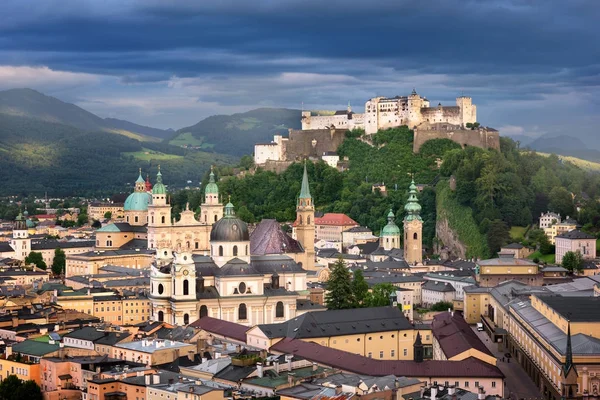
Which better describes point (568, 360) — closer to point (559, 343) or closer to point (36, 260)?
point (559, 343)

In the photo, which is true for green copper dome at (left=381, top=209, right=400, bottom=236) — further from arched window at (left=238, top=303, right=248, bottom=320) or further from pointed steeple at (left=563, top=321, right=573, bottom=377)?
pointed steeple at (left=563, top=321, right=573, bottom=377)

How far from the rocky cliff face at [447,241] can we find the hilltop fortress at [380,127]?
14.7m

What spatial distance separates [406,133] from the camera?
136 m

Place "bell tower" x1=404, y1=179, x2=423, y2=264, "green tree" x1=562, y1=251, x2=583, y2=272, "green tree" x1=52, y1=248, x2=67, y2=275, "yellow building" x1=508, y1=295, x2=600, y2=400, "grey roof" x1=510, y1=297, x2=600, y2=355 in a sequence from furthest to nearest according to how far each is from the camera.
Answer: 1. "green tree" x1=52, y1=248, x2=67, y2=275
2. "bell tower" x1=404, y1=179, x2=423, y2=264
3. "green tree" x1=562, y1=251, x2=583, y2=272
4. "grey roof" x1=510, y1=297, x2=600, y2=355
5. "yellow building" x1=508, y1=295, x2=600, y2=400

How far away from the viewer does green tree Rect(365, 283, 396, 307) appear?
3147 inches

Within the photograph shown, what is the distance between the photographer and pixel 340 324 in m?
67.2

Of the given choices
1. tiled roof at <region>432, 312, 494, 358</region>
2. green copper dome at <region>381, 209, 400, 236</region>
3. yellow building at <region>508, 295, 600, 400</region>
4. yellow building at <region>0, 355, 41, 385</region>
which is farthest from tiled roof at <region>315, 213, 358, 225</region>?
yellow building at <region>0, 355, 41, 385</region>

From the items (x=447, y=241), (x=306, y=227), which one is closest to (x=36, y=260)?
(x=306, y=227)

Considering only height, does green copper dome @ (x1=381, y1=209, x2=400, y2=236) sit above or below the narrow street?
above

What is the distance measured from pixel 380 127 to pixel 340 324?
241ft

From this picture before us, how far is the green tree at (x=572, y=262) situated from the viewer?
313 feet

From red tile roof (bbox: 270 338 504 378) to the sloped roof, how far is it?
27.0m

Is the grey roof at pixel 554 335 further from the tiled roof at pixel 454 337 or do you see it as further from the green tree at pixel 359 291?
the green tree at pixel 359 291

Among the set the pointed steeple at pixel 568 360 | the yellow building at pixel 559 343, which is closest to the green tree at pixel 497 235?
the yellow building at pixel 559 343
